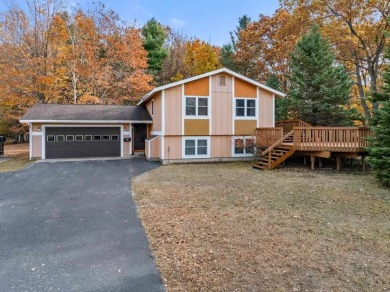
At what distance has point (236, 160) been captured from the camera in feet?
50.3

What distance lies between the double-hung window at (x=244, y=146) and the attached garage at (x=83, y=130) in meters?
5.88

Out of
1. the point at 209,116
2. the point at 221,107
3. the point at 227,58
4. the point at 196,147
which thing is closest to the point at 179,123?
the point at 196,147

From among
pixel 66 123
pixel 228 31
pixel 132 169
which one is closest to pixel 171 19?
pixel 228 31

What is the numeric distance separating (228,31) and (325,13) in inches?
630

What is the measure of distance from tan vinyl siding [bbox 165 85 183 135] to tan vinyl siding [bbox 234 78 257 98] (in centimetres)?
332

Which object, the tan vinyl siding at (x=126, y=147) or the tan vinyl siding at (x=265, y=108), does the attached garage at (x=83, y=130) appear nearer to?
the tan vinyl siding at (x=126, y=147)

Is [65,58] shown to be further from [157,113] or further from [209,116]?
[209,116]

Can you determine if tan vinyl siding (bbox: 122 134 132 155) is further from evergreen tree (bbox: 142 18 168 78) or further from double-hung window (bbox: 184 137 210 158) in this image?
evergreen tree (bbox: 142 18 168 78)

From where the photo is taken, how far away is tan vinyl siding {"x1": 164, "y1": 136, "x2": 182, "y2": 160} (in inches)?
563

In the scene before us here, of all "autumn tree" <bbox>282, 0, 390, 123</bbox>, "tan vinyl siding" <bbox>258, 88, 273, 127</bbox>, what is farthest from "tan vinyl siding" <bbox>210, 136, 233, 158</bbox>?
"autumn tree" <bbox>282, 0, 390, 123</bbox>

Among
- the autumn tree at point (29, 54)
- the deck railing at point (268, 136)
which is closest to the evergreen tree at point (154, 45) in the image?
the autumn tree at point (29, 54)

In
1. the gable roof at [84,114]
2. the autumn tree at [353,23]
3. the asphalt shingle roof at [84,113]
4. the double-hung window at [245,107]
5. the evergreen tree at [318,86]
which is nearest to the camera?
the double-hung window at [245,107]

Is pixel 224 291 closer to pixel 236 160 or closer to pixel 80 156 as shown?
pixel 236 160

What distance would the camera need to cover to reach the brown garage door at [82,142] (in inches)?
624
